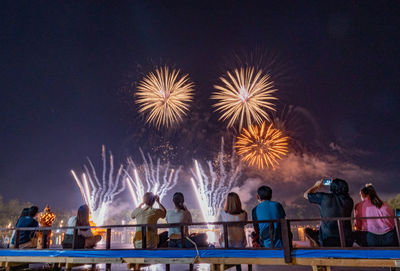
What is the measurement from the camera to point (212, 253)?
6340 millimetres

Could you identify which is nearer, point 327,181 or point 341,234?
point 341,234

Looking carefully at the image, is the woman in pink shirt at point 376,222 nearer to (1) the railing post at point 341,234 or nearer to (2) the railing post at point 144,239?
(1) the railing post at point 341,234

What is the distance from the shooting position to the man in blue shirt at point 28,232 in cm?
844

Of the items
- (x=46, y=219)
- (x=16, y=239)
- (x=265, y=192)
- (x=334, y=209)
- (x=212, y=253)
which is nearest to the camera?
(x=334, y=209)

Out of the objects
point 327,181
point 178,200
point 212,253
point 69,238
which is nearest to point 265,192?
point 327,181

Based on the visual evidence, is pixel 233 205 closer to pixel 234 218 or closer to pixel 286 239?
pixel 234 218

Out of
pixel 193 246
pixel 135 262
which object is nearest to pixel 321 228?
pixel 193 246

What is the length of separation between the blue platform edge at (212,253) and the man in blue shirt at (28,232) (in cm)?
44

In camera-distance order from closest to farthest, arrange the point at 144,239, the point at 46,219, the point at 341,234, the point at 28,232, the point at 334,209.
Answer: the point at 341,234 → the point at 334,209 → the point at 144,239 → the point at 28,232 → the point at 46,219

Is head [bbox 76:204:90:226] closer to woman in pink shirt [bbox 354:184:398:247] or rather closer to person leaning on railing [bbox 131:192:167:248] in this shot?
person leaning on railing [bbox 131:192:167:248]

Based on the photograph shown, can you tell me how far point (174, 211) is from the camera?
713 centimetres

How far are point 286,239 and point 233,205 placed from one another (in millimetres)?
1501

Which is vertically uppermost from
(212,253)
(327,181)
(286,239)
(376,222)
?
(327,181)

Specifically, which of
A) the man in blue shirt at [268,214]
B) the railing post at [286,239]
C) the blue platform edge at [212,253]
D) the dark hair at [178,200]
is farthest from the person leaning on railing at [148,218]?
the railing post at [286,239]
